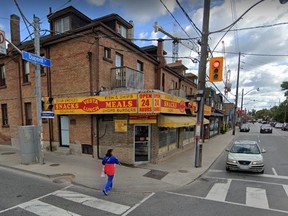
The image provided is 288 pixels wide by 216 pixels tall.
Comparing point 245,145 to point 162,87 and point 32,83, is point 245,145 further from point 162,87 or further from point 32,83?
point 32,83

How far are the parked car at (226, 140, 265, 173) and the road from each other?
65 cm

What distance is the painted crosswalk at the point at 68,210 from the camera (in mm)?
4828

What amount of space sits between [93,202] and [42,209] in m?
1.33

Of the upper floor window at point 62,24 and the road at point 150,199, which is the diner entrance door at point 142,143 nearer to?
the road at point 150,199

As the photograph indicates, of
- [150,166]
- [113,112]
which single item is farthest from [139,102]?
[150,166]

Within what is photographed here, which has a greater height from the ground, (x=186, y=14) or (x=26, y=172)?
(x=186, y=14)

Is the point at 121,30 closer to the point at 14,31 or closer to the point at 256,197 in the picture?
the point at 14,31

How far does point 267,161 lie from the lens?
11.3 m

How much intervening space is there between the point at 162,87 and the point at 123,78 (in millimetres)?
7071

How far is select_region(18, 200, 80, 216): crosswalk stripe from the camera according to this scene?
4.77m

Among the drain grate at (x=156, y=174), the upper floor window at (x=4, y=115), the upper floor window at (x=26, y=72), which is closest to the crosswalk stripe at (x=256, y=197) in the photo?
the drain grate at (x=156, y=174)

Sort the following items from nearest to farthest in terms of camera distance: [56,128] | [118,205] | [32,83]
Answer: [118,205]
[56,128]
[32,83]

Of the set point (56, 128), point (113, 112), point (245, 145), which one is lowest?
point (245, 145)

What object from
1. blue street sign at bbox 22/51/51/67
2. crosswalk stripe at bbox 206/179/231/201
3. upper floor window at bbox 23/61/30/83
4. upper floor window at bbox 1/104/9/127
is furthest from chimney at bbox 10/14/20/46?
crosswalk stripe at bbox 206/179/231/201
